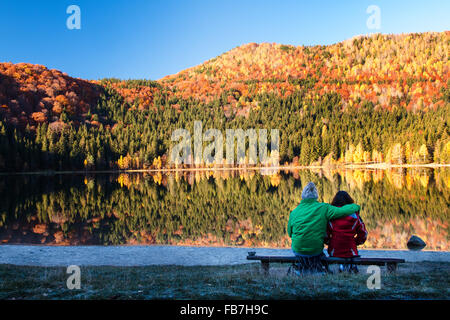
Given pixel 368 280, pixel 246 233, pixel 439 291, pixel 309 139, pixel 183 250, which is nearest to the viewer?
pixel 439 291

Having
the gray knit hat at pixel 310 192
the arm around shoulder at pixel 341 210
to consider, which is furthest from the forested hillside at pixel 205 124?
the arm around shoulder at pixel 341 210

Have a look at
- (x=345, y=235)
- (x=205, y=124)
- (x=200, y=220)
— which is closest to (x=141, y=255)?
(x=345, y=235)

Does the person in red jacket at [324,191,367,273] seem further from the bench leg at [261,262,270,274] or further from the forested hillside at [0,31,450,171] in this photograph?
the forested hillside at [0,31,450,171]

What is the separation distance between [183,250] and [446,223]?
1528cm

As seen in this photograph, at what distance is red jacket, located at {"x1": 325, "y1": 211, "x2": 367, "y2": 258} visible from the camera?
727 cm

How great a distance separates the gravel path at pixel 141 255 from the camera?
41.0ft

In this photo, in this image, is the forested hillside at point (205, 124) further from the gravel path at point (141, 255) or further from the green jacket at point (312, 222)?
the green jacket at point (312, 222)

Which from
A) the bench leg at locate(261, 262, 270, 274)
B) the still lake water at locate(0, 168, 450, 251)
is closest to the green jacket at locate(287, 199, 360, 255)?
the bench leg at locate(261, 262, 270, 274)

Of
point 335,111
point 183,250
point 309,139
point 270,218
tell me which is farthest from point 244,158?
point 183,250

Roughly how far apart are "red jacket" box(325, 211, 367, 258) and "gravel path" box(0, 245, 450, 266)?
5.42m

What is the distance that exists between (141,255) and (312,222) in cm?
896

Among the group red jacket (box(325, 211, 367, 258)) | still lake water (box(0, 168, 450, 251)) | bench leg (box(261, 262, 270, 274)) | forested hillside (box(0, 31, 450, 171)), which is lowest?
still lake water (box(0, 168, 450, 251))
